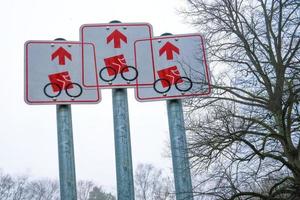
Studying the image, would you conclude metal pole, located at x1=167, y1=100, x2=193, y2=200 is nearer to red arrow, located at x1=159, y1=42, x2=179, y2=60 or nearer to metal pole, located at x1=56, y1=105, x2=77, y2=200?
red arrow, located at x1=159, y1=42, x2=179, y2=60

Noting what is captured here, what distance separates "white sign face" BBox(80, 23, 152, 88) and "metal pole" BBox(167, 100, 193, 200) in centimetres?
77

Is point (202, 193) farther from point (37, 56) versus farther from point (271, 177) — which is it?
point (37, 56)

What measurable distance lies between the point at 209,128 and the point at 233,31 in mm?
2902

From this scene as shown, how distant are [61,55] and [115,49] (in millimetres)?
856

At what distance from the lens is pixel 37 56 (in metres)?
7.29

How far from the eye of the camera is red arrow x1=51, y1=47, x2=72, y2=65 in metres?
7.31

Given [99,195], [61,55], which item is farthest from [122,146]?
[99,195]

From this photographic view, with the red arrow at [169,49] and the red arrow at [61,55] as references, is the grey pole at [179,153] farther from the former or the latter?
the red arrow at [61,55]

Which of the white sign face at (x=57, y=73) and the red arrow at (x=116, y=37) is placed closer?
the white sign face at (x=57, y=73)

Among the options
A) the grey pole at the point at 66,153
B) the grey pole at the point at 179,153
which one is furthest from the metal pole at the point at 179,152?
the grey pole at the point at 66,153

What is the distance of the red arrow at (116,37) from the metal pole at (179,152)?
122cm

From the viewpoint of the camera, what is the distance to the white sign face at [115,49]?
7418mm

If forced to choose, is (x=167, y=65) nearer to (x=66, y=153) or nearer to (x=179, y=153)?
(x=179, y=153)

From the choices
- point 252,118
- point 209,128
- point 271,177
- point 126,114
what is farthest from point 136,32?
point 271,177
